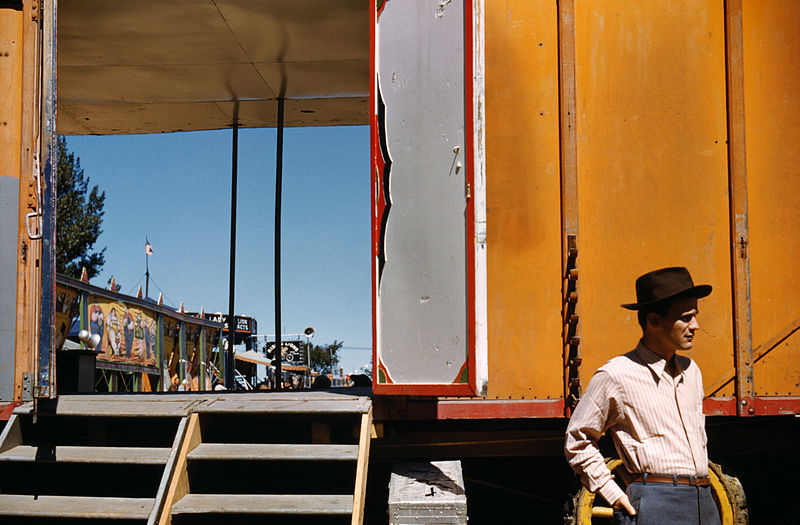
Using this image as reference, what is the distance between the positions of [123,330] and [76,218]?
22.4 meters

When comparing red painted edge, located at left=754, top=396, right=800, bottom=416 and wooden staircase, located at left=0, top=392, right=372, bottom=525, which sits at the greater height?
red painted edge, located at left=754, top=396, right=800, bottom=416

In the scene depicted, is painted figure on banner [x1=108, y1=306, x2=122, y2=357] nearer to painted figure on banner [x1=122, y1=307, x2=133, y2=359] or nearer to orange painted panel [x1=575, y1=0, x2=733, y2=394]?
painted figure on banner [x1=122, y1=307, x2=133, y2=359]

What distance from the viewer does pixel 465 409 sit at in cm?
458

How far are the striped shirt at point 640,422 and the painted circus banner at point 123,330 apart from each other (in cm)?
1284

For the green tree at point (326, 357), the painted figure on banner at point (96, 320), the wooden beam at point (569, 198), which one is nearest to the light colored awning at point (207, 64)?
the wooden beam at point (569, 198)

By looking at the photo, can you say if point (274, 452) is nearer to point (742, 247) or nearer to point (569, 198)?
point (569, 198)

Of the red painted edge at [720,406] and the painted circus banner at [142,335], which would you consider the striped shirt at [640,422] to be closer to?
the red painted edge at [720,406]

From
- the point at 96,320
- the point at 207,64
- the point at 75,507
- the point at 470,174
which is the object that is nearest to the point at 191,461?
the point at 75,507

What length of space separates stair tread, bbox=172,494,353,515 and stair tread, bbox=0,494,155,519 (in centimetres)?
24

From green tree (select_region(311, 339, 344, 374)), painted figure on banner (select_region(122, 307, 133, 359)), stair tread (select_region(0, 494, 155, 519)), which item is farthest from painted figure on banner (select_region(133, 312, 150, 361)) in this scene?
green tree (select_region(311, 339, 344, 374))

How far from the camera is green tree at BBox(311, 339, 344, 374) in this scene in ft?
317

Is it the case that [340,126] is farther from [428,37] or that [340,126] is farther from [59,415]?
[59,415]

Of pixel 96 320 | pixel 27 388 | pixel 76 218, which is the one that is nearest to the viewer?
pixel 27 388

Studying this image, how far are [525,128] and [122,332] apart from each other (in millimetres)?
13248
